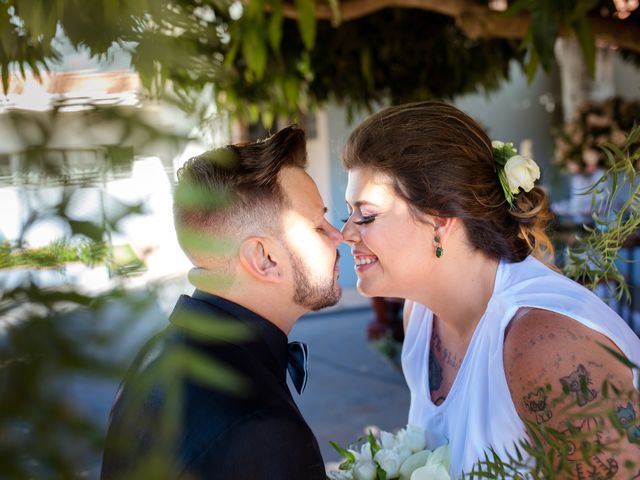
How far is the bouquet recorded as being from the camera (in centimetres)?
166

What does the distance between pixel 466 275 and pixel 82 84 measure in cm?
167

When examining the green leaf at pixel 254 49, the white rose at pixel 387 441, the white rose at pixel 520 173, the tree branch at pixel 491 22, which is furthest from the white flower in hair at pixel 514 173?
the tree branch at pixel 491 22

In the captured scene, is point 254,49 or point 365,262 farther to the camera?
point 254,49

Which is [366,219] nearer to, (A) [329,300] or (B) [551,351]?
(A) [329,300]

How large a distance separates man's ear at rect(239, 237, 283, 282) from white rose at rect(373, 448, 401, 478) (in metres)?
0.55

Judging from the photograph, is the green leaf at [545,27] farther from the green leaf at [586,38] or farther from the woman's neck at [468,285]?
the woman's neck at [468,285]

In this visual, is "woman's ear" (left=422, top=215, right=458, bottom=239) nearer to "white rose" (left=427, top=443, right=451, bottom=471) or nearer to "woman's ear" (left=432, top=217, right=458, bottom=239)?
"woman's ear" (left=432, top=217, right=458, bottom=239)

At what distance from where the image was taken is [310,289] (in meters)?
1.66

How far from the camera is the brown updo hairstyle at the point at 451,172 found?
196cm

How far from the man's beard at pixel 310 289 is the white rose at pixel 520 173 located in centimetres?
Answer: 57

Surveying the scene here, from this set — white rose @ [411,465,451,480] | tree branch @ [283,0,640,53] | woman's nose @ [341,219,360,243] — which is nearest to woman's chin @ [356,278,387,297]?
woman's nose @ [341,219,360,243]

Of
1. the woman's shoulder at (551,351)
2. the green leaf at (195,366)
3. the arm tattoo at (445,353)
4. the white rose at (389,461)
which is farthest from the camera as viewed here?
the arm tattoo at (445,353)

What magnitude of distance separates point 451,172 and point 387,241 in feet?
0.84

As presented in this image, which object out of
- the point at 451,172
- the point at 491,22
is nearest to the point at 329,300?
the point at 451,172
